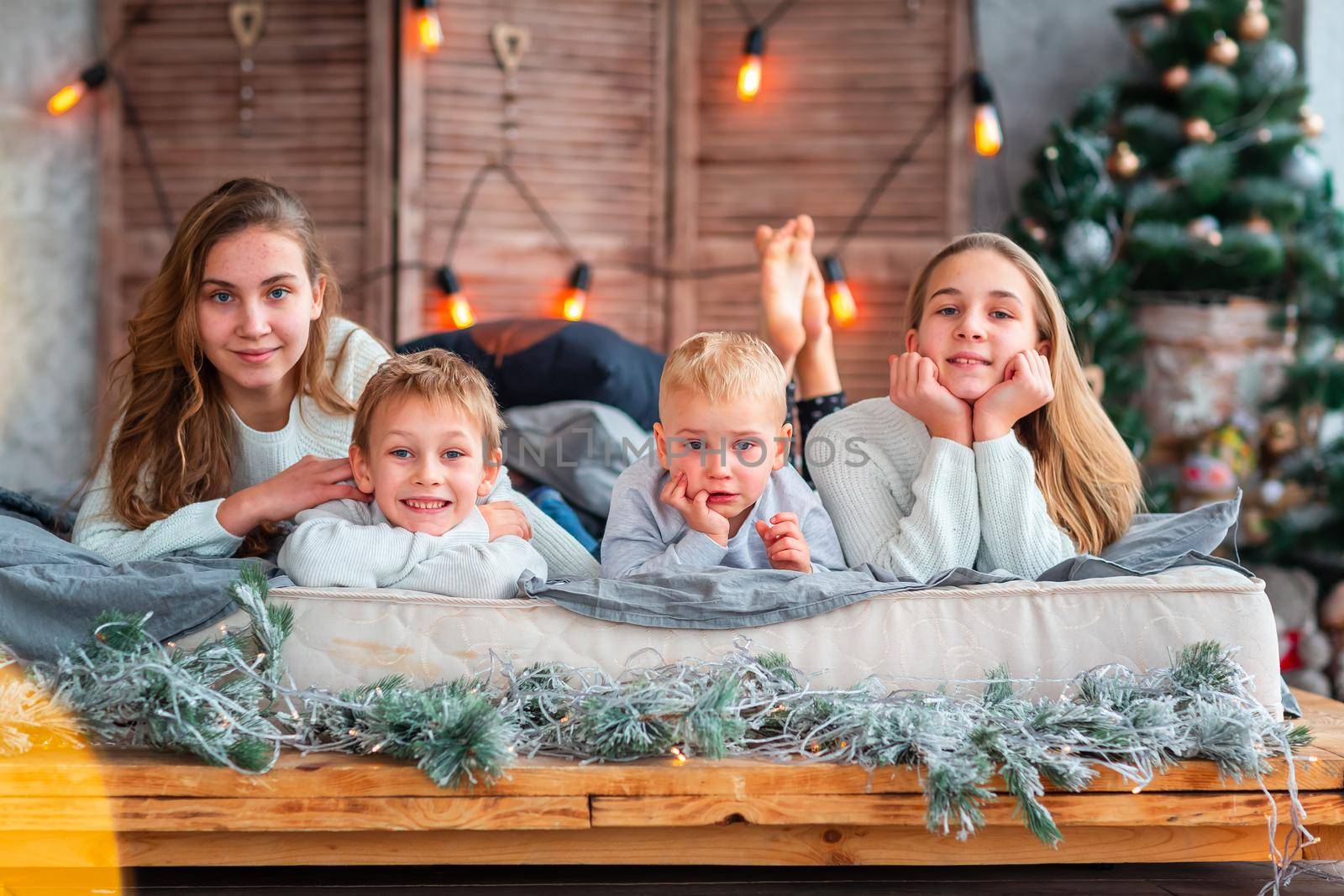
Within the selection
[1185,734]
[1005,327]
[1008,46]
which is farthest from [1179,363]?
[1185,734]

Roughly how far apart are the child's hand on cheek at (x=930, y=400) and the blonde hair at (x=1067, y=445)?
0.19 metres

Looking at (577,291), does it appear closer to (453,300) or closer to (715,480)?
(453,300)

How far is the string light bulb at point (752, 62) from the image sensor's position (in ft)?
11.3

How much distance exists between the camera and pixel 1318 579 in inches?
122

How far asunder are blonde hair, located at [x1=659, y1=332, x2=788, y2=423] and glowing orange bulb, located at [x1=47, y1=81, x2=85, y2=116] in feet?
8.39

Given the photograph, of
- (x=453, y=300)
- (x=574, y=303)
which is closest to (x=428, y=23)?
(x=453, y=300)

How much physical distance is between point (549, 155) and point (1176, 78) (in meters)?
1.74

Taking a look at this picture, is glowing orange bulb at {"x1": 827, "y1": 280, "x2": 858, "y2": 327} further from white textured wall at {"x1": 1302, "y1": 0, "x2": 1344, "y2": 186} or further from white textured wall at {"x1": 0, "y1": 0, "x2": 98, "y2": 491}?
white textured wall at {"x1": 0, "y1": 0, "x2": 98, "y2": 491}

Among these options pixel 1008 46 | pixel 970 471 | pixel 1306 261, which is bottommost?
pixel 970 471

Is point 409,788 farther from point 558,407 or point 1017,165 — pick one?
point 1017,165

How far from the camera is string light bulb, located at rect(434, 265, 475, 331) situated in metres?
3.41

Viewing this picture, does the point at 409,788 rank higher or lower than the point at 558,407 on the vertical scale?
lower

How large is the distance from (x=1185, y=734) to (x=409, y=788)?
83cm

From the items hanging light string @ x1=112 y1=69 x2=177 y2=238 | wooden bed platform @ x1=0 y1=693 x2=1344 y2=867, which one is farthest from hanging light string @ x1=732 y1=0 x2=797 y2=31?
wooden bed platform @ x1=0 y1=693 x2=1344 y2=867
